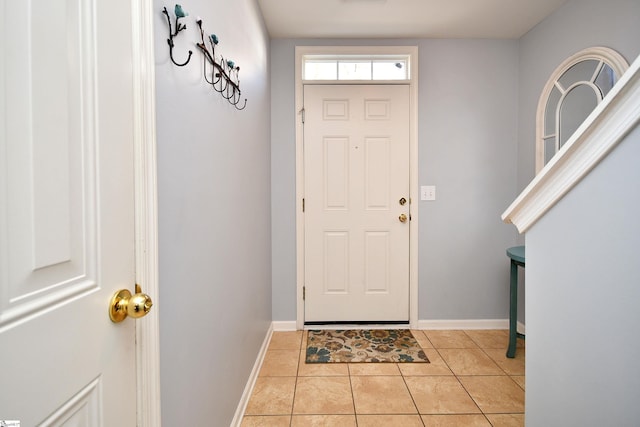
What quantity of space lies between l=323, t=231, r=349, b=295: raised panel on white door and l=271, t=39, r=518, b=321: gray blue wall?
30 centimetres

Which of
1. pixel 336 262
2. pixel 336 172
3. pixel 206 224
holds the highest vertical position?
pixel 336 172

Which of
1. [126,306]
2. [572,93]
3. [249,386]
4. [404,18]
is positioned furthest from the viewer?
[404,18]

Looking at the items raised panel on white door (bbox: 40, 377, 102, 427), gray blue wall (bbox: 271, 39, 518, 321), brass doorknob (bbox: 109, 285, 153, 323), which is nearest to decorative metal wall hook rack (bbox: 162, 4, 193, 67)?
brass doorknob (bbox: 109, 285, 153, 323)

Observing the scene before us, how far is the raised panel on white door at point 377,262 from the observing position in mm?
2887

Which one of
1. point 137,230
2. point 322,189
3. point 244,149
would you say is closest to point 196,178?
point 137,230

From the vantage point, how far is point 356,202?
287cm

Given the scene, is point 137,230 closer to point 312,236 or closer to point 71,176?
point 71,176

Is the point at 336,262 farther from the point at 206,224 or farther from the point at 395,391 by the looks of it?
the point at 206,224

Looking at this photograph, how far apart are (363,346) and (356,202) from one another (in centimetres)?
120

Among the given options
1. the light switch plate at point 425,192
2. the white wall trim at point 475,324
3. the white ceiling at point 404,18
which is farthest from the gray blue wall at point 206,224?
the white wall trim at point 475,324

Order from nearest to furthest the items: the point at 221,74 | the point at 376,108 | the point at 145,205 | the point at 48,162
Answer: the point at 48,162
the point at 145,205
the point at 221,74
the point at 376,108

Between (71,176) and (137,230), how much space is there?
0.22m

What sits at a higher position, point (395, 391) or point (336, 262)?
point (336, 262)

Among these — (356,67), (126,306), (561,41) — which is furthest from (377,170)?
(126,306)
